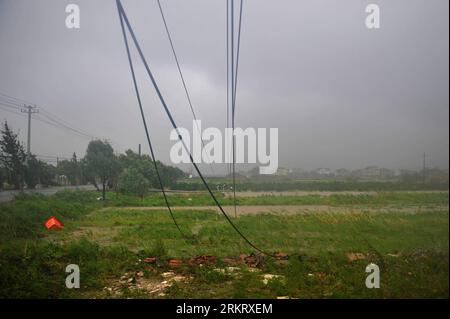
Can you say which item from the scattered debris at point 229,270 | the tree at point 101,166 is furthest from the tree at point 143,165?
the scattered debris at point 229,270

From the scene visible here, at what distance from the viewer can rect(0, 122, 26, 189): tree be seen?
10.8m

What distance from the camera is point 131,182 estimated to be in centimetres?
2341

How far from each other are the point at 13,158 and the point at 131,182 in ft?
36.7

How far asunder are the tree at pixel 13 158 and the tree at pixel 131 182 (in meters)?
9.49

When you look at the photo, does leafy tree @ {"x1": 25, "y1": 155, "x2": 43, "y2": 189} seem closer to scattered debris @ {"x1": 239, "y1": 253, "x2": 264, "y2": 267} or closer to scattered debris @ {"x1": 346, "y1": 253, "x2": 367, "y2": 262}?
scattered debris @ {"x1": 239, "y1": 253, "x2": 264, "y2": 267}

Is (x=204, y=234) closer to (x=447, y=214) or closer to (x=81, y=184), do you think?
(x=447, y=214)

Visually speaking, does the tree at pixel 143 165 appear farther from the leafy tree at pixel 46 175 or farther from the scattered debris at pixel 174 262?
the scattered debris at pixel 174 262

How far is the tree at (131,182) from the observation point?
23.3 meters

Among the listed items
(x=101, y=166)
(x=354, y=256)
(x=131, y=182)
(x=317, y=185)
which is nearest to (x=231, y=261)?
(x=354, y=256)

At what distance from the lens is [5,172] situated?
39.3 feet

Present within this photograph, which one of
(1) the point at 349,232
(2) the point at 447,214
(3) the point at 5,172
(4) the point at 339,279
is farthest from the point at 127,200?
(2) the point at 447,214

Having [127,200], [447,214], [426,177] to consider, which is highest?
[426,177]

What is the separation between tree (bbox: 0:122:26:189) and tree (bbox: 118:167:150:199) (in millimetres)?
9493
